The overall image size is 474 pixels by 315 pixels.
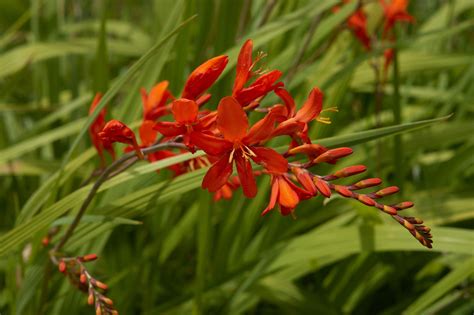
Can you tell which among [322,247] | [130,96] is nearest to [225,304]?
[322,247]

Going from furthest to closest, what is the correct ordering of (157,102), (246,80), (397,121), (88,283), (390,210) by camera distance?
(397,121) < (157,102) < (88,283) < (246,80) < (390,210)

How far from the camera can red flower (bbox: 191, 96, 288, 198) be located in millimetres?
891

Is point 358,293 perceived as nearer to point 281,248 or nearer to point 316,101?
point 281,248

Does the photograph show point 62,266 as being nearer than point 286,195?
No

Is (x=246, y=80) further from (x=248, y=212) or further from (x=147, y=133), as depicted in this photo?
(x=248, y=212)

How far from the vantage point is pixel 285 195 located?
92 centimetres

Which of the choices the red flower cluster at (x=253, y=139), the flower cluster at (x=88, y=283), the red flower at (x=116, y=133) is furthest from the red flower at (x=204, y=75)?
the flower cluster at (x=88, y=283)

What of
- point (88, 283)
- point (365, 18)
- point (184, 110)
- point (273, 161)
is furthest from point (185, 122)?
point (365, 18)

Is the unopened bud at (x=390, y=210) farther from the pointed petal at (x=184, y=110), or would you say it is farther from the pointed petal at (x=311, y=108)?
the pointed petal at (x=184, y=110)

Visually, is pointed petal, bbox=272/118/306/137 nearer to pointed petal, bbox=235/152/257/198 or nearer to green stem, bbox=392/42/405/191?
pointed petal, bbox=235/152/257/198

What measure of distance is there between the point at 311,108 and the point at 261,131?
88 millimetres

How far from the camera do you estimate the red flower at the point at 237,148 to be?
89 centimetres

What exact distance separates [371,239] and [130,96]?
664mm

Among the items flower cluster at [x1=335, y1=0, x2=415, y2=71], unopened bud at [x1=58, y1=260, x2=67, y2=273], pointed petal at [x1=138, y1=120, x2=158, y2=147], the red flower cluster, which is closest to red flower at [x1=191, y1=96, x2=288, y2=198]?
the red flower cluster
